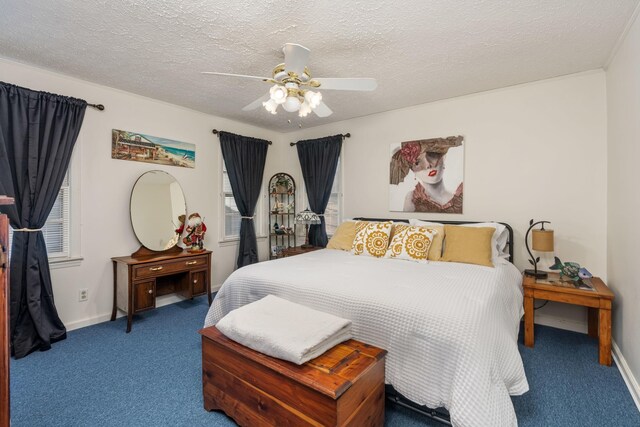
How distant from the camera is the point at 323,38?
87.7 inches

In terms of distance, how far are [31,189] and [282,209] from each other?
3007mm

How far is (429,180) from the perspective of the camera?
3658 mm

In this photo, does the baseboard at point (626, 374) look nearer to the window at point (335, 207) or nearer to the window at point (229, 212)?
the window at point (335, 207)

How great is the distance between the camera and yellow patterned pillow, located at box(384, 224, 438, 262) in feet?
9.44

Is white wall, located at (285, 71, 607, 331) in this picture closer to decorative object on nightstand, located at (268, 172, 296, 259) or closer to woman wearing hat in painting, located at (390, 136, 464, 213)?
woman wearing hat in painting, located at (390, 136, 464, 213)

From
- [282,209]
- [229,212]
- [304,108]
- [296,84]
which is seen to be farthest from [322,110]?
[282,209]

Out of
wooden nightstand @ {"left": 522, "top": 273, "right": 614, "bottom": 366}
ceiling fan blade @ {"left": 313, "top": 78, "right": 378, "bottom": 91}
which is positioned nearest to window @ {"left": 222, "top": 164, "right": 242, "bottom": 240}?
ceiling fan blade @ {"left": 313, "top": 78, "right": 378, "bottom": 91}

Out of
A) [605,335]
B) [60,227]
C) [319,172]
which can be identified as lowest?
[605,335]

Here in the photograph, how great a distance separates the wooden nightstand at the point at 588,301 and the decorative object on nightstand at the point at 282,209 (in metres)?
3.22

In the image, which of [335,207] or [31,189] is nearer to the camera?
[31,189]

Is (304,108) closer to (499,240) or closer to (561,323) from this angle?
(499,240)

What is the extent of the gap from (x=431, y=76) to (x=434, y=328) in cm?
240

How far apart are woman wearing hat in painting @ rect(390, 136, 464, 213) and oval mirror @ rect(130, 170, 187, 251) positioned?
2.80 m

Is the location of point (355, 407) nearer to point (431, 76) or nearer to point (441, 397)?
point (441, 397)
